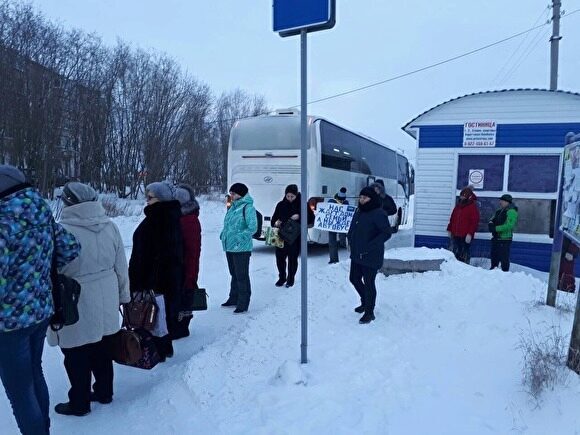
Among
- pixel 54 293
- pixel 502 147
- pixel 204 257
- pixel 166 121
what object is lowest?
pixel 204 257

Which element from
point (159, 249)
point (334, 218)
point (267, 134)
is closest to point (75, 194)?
point (159, 249)

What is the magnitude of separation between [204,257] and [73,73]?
44.3 feet

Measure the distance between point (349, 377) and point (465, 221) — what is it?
6366 mm

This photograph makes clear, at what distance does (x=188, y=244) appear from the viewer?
16.1ft

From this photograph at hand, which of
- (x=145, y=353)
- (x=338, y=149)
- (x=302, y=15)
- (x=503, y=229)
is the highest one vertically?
(x=302, y=15)

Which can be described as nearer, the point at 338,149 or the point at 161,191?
the point at 161,191

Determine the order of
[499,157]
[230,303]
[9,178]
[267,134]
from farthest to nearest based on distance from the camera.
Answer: [267,134] → [499,157] → [230,303] → [9,178]

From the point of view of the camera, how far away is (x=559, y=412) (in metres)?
3.01

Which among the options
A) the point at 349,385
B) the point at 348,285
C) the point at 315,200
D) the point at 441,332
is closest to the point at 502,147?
the point at 315,200

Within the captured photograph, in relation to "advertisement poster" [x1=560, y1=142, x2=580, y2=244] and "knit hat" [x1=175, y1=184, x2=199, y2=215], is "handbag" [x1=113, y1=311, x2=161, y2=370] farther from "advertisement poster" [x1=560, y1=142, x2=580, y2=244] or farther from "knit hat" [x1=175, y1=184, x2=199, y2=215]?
"advertisement poster" [x1=560, y1=142, x2=580, y2=244]

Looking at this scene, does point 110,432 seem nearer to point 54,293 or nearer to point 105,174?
point 54,293

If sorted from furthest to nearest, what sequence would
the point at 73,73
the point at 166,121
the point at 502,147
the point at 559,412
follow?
the point at 166,121 < the point at 73,73 < the point at 502,147 < the point at 559,412

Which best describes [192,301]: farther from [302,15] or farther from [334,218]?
[334,218]

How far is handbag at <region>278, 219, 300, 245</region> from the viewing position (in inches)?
294
